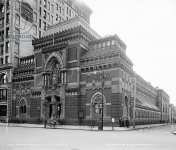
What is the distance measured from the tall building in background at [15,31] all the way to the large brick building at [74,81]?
278 cm

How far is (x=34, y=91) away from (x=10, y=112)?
8.73 meters

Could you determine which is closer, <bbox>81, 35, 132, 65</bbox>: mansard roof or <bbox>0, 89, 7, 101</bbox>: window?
<bbox>81, 35, 132, 65</bbox>: mansard roof

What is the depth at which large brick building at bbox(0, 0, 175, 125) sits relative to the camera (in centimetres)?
3988

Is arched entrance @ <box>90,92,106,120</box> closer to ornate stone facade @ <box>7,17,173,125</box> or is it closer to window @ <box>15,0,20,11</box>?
ornate stone facade @ <box>7,17,173,125</box>

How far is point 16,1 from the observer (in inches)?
2274

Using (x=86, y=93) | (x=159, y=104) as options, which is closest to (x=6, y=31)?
(x=86, y=93)

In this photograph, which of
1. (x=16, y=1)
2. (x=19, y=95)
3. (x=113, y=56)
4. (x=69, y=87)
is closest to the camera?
(x=113, y=56)

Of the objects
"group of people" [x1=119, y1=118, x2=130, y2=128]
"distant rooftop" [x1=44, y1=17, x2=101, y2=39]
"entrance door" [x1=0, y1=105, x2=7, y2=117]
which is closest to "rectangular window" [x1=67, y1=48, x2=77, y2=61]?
"distant rooftop" [x1=44, y1=17, x2=101, y2=39]

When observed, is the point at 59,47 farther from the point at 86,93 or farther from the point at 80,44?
the point at 86,93

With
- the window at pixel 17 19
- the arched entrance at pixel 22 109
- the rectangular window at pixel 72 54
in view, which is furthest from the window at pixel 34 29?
the rectangular window at pixel 72 54

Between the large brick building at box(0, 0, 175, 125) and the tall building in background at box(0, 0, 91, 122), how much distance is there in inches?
109

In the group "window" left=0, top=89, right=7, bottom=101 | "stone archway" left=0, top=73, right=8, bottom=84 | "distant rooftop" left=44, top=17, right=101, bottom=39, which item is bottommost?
"window" left=0, top=89, right=7, bottom=101

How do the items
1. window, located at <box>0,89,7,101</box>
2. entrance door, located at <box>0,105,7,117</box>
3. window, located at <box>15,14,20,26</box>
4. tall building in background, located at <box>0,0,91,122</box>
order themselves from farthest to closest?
window, located at <box>15,14,20,26</box> → window, located at <box>0,89,7,101</box> → tall building in background, located at <box>0,0,91,122</box> → entrance door, located at <box>0,105,7,117</box>

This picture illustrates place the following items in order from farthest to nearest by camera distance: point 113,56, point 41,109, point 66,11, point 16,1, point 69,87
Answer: point 66,11, point 16,1, point 41,109, point 69,87, point 113,56
